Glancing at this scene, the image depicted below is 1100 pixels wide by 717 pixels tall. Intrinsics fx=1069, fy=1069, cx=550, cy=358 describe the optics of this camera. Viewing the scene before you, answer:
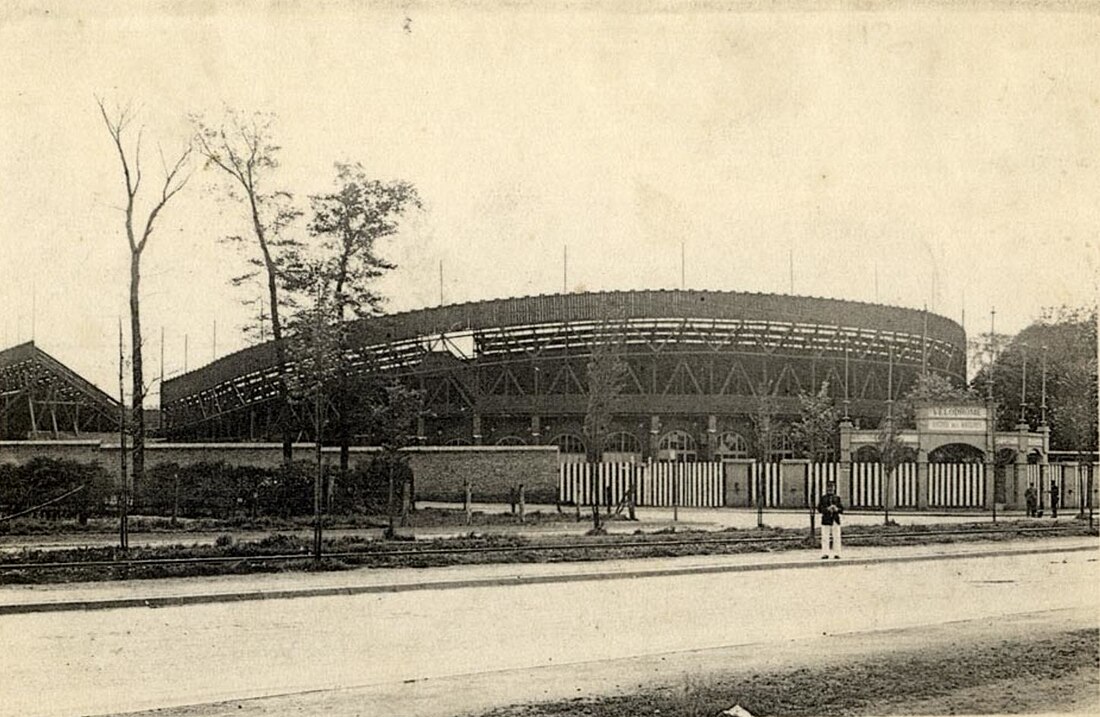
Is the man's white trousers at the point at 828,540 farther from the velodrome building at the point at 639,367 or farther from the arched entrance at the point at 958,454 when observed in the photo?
the arched entrance at the point at 958,454

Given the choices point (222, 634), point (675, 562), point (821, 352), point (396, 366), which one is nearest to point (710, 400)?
point (821, 352)

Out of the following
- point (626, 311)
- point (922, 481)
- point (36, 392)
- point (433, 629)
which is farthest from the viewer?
point (626, 311)

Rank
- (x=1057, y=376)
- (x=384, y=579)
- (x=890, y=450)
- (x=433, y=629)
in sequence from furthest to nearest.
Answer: (x=1057, y=376) → (x=890, y=450) → (x=384, y=579) → (x=433, y=629)

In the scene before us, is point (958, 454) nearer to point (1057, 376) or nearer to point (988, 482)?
point (988, 482)

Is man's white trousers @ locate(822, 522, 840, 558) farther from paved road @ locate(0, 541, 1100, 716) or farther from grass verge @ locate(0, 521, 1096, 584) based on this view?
paved road @ locate(0, 541, 1100, 716)

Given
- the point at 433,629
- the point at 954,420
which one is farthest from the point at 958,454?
the point at 433,629

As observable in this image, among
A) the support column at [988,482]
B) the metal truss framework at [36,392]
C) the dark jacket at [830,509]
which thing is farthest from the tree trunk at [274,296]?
the support column at [988,482]

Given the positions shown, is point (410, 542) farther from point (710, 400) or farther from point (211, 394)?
point (211, 394)
